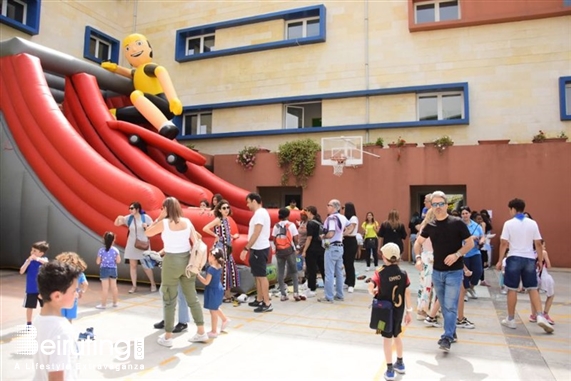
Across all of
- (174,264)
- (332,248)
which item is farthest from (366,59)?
(174,264)

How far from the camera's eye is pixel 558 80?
12.1 m

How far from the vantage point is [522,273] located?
5344 mm

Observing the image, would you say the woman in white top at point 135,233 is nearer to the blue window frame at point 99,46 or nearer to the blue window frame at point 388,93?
the blue window frame at point 388,93

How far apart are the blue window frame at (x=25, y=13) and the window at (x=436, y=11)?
1312 centimetres

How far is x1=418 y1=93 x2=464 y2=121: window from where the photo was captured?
43.5 ft

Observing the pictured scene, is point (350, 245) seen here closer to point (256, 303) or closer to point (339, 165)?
point (256, 303)

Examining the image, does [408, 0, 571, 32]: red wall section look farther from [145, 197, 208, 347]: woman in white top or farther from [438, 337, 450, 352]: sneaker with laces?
[145, 197, 208, 347]: woman in white top

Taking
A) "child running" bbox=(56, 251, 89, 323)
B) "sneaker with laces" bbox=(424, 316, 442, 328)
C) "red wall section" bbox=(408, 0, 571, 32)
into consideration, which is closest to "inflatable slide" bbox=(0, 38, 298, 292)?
"sneaker with laces" bbox=(424, 316, 442, 328)

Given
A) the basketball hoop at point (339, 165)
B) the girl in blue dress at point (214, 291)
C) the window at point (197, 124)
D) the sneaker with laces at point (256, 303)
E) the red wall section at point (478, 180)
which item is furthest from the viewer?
the window at point (197, 124)

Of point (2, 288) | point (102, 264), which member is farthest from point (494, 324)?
point (2, 288)

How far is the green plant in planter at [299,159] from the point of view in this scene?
1315 centimetres

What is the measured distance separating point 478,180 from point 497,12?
5.45 metres

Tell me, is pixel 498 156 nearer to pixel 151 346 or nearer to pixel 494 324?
pixel 494 324

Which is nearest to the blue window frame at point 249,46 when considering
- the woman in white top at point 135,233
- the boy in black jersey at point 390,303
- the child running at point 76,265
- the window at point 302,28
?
the window at point 302,28
